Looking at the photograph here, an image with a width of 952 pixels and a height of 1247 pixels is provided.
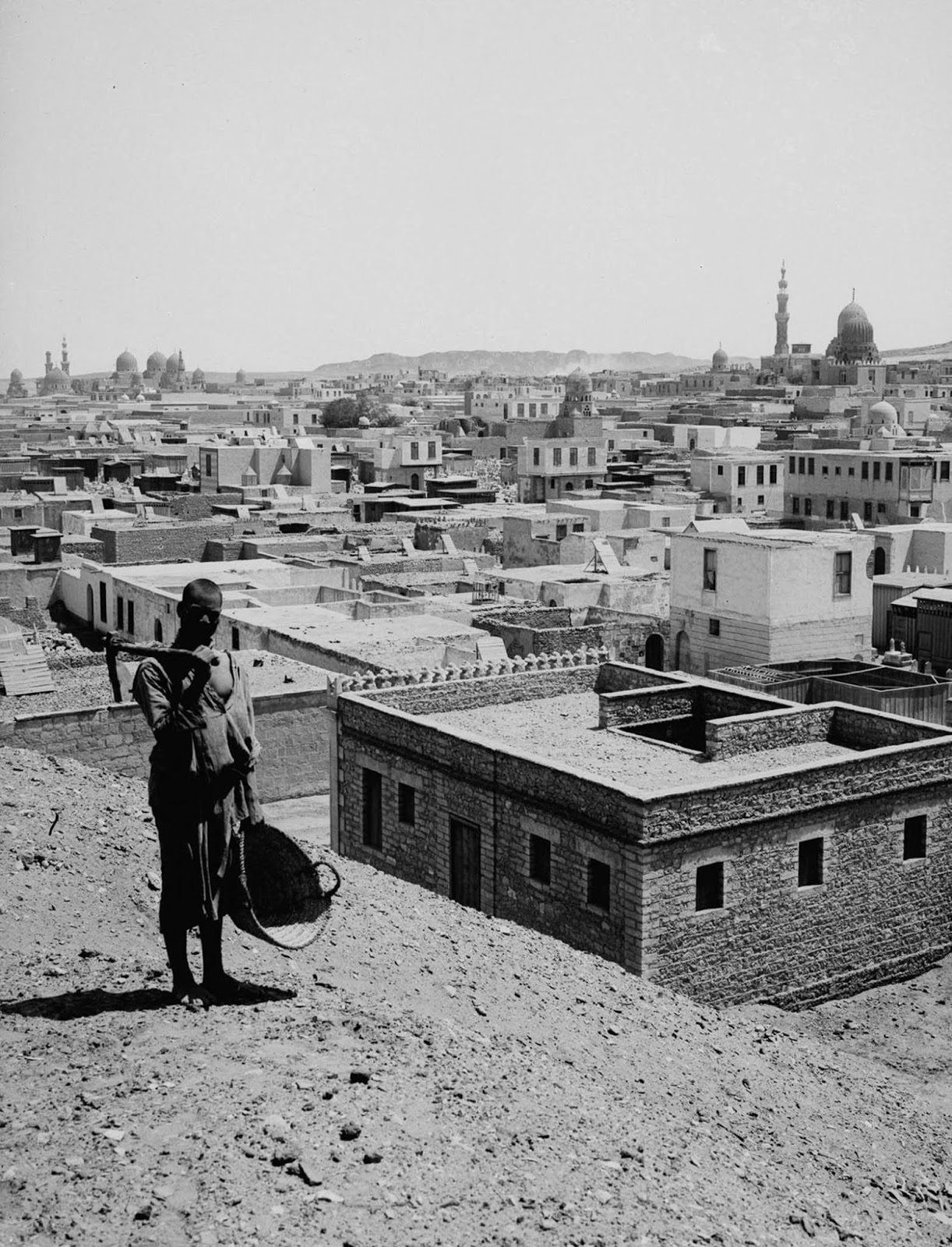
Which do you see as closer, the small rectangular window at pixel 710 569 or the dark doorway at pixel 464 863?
the dark doorway at pixel 464 863

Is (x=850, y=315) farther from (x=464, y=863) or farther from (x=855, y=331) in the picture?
(x=464, y=863)

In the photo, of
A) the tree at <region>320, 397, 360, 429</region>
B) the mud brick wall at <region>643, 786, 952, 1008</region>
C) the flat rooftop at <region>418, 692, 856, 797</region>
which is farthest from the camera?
the tree at <region>320, 397, 360, 429</region>

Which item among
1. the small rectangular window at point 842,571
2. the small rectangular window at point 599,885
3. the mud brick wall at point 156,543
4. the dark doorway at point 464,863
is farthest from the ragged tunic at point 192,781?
the mud brick wall at point 156,543

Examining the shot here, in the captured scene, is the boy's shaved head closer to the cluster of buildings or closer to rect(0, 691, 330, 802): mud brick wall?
the cluster of buildings

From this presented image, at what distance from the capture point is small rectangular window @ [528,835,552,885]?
1758cm

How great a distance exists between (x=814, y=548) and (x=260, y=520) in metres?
27.8

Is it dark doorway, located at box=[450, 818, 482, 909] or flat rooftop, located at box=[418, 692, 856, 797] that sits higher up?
flat rooftop, located at box=[418, 692, 856, 797]

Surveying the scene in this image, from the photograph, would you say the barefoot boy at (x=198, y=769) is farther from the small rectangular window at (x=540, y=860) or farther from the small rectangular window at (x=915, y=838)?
the small rectangular window at (x=915, y=838)

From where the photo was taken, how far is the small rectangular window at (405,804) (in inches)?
783

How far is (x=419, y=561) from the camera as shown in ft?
146

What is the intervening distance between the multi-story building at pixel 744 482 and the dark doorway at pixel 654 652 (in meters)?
34.8


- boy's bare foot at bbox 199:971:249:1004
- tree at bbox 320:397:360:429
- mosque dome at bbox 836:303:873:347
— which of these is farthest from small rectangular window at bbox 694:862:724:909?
mosque dome at bbox 836:303:873:347

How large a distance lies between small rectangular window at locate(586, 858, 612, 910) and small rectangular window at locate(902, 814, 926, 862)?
399 centimetres

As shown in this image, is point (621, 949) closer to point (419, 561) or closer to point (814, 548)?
point (814, 548)
